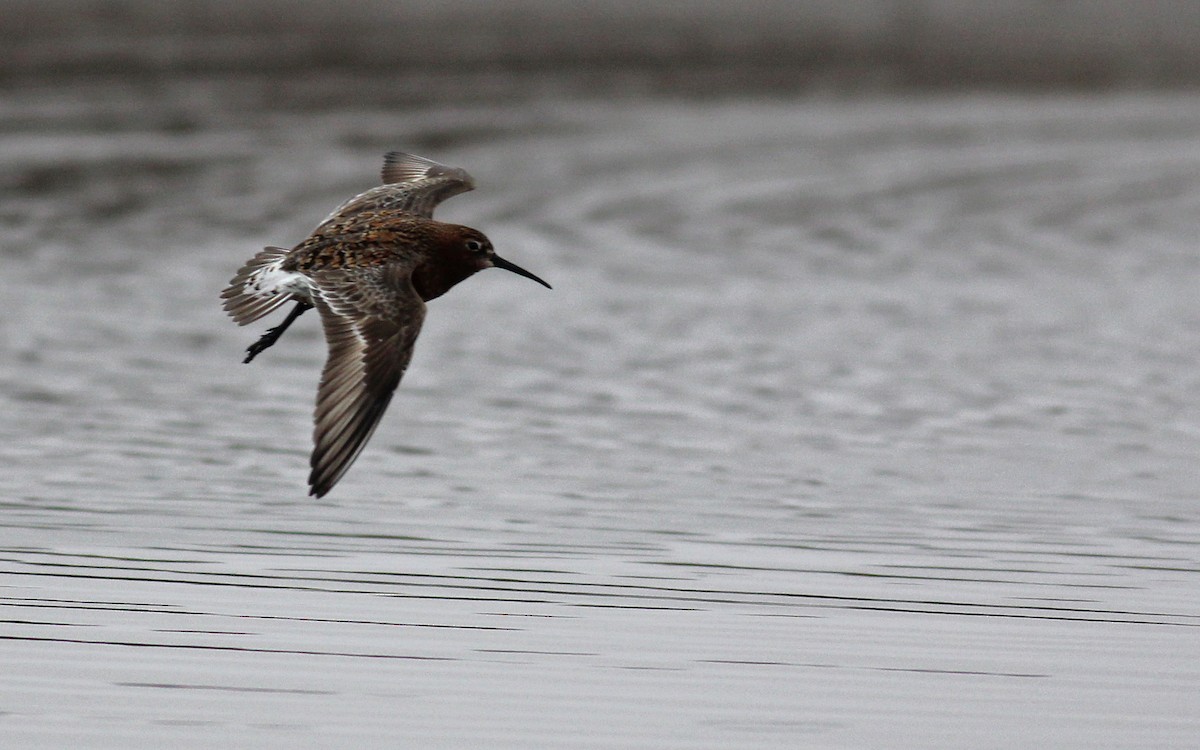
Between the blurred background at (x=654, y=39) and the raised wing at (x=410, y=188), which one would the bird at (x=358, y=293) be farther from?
the blurred background at (x=654, y=39)

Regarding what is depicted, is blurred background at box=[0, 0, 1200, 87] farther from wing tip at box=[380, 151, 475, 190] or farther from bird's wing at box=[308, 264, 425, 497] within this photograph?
bird's wing at box=[308, 264, 425, 497]

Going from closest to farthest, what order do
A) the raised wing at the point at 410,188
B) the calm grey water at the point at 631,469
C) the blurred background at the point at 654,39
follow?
the calm grey water at the point at 631,469
the raised wing at the point at 410,188
the blurred background at the point at 654,39

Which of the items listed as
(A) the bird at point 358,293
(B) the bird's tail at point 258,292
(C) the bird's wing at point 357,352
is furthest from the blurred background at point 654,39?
(C) the bird's wing at point 357,352

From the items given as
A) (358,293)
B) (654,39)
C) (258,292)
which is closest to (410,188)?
(258,292)

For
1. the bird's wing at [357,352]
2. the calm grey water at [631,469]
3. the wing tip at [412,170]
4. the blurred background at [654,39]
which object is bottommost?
the blurred background at [654,39]

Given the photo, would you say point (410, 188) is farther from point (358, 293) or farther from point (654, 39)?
point (654, 39)

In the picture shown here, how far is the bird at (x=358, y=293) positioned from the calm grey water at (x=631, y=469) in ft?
2.70

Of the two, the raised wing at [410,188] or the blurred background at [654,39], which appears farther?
the blurred background at [654,39]

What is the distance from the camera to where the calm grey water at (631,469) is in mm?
8586

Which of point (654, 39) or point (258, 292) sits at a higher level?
point (258, 292)

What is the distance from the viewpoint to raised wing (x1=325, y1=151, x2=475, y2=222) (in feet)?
37.1

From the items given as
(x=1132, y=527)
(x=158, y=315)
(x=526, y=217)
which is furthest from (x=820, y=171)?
(x=1132, y=527)

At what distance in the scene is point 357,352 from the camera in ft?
31.4

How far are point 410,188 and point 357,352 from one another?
2.20 metres
